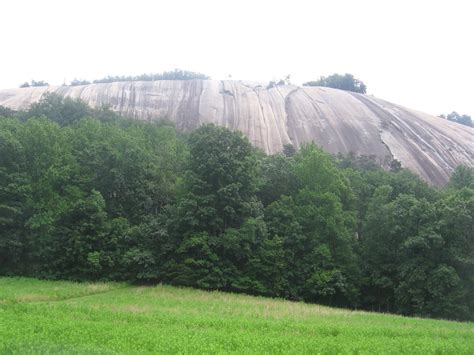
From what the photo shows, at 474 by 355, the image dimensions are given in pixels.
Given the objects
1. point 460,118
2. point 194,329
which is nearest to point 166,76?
point 460,118

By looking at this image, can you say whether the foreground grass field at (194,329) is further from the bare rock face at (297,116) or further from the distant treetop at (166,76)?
the distant treetop at (166,76)

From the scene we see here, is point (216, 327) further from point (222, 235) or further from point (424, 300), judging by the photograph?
point (424, 300)

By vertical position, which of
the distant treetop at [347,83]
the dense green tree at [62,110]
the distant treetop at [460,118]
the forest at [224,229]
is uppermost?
the distant treetop at [347,83]

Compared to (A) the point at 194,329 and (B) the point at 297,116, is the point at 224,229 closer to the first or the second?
(A) the point at 194,329

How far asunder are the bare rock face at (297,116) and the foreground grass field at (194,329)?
3701 centimetres

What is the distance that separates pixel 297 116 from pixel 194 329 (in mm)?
53935

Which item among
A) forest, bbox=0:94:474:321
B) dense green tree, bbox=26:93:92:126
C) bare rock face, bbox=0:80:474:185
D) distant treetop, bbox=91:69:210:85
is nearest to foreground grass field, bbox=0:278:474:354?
forest, bbox=0:94:474:321

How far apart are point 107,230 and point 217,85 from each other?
43699 millimetres

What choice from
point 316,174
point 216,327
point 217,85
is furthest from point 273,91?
point 216,327

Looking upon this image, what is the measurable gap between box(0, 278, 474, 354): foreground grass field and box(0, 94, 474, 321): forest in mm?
8536

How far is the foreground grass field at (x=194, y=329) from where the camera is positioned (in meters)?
14.3

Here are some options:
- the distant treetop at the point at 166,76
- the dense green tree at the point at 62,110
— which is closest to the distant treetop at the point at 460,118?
the distant treetop at the point at 166,76

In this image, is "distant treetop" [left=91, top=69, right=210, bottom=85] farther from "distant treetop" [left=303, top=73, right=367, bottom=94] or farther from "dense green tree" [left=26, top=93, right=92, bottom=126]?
"dense green tree" [left=26, top=93, right=92, bottom=126]

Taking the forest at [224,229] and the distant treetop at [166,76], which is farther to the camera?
the distant treetop at [166,76]
